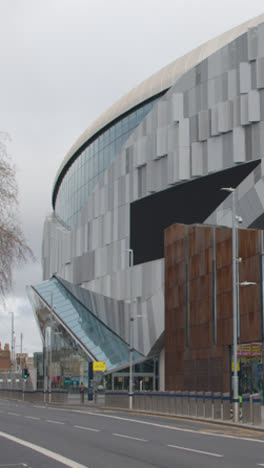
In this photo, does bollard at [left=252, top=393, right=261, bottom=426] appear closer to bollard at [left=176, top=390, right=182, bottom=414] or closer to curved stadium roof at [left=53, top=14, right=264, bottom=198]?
bollard at [left=176, top=390, right=182, bottom=414]

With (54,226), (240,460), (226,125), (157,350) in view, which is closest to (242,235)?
(226,125)

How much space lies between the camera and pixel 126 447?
20.5 metres

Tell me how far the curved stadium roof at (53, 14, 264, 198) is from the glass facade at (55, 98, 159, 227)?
843 mm

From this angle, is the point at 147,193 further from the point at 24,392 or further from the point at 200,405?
the point at 24,392

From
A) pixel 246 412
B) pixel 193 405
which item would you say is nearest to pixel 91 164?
pixel 193 405

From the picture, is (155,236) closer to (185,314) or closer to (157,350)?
(157,350)

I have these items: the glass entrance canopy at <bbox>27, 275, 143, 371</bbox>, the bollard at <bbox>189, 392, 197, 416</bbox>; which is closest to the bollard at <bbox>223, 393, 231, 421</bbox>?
the bollard at <bbox>189, 392, 197, 416</bbox>

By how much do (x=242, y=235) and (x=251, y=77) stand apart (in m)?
16.0

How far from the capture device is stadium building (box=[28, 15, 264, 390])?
55.4m

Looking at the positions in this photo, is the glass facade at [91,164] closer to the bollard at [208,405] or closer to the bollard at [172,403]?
the bollard at [172,403]

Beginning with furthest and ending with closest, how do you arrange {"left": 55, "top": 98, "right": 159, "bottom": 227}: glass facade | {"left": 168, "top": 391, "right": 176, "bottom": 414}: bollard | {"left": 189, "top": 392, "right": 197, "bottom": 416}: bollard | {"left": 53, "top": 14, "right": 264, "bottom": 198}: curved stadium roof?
{"left": 55, "top": 98, "right": 159, "bottom": 227}: glass facade
{"left": 53, "top": 14, "right": 264, "bottom": 198}: curved stadium roof
{"left": 168, "top": 391, "right": 176, "bottom": 414}: bollard
{"left": 189, "top": 392, "right": 197, "bottom": 416}: bollard

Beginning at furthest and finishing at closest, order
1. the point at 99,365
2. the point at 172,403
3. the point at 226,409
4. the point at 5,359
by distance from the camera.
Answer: the point at 5,359 < the point at 99,365 < the point at 172,403 < the point at 226,409

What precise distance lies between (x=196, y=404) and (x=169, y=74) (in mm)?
36465

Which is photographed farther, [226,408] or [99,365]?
[99,365]
